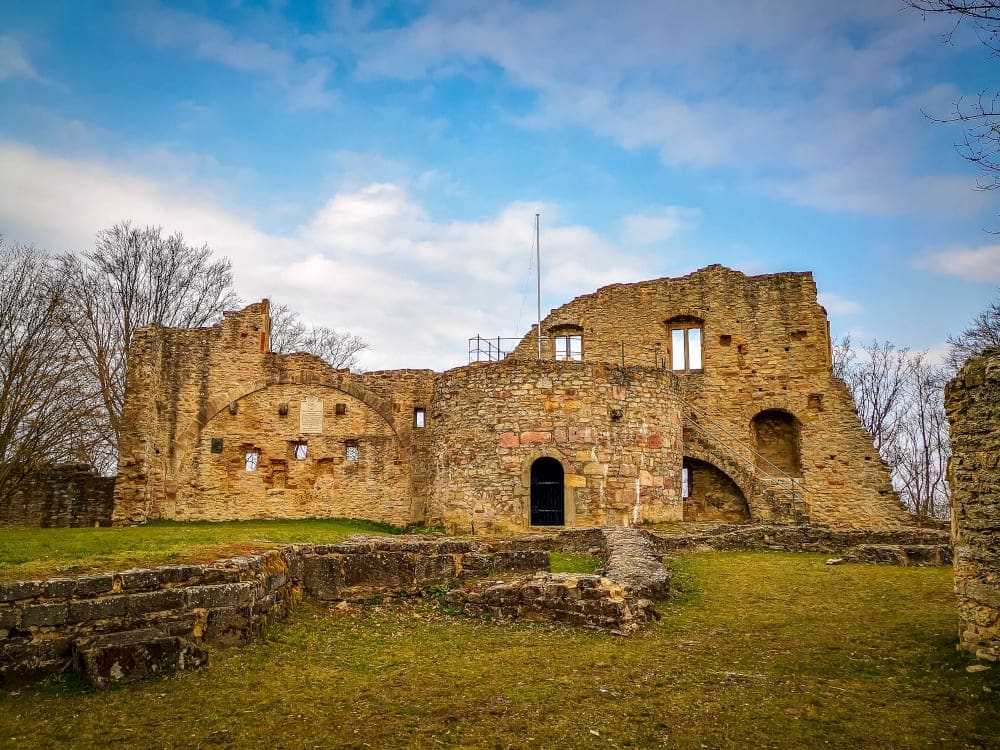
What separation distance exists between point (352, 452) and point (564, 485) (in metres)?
7.26

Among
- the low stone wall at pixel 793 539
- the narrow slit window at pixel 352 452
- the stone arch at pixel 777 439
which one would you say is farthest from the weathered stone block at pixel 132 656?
the stone arch at pixel 777 439

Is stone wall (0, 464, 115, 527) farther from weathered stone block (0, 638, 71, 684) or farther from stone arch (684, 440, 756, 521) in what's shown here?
stone arch (684, 440, 756, 521)

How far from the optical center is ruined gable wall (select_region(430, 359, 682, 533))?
59.7ft

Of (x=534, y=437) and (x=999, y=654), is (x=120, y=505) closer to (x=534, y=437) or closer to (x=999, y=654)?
(x=534, y=437)

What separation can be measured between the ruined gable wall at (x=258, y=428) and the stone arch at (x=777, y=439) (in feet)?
37.6

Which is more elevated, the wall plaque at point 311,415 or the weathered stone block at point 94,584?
the wall plaque at point 311,415

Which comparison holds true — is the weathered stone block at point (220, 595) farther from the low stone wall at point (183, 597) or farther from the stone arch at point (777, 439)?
the stone arch at point (777, 439)

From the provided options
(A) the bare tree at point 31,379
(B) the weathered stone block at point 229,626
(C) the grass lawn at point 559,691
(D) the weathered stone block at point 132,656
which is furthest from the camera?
(A) the bare tree at point 31,379

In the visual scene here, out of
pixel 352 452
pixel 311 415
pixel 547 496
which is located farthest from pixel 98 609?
pixel 311 415

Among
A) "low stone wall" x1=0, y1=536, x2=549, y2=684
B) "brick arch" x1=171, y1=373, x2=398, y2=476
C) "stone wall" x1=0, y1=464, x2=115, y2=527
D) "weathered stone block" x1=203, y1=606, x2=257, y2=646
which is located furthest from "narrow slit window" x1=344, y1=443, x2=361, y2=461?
"weathered stone block" x1=203, y1=606, x2=257, y2=646

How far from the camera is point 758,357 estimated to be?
25.2 m

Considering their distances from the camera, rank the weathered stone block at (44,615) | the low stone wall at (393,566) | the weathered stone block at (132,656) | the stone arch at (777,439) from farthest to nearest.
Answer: the stone arch at (777,439) → the low stone wall at (393,566) → the weathered stone block at (44,615) → the weathered stone block at (132,656)

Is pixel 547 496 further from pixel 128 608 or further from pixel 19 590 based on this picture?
pixel 19 590

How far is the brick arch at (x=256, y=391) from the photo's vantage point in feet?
70.9
